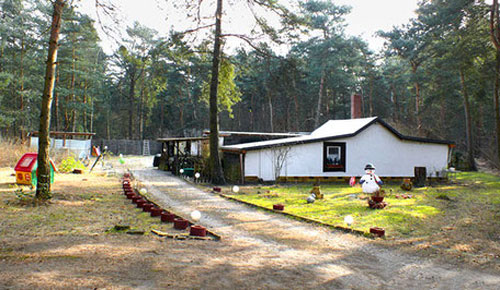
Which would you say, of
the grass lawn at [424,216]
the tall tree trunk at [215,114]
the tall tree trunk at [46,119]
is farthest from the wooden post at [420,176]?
the tall tree trunk at [46,119]

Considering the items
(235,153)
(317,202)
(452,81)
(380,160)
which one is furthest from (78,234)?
(452,81)

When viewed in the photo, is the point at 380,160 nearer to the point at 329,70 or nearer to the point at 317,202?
the point at 317,202

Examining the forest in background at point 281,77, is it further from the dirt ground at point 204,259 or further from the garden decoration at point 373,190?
the garden decoration at point 373,190

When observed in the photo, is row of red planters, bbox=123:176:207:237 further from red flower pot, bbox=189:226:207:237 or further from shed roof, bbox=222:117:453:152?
shed roof, bbox=222:117:453:152

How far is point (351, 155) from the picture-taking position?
1939 centimetres

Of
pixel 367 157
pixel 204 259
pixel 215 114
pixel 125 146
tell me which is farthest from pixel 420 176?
pixel 125 146

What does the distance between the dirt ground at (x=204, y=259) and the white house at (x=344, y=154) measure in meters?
9.26

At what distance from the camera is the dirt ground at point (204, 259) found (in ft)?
13.9

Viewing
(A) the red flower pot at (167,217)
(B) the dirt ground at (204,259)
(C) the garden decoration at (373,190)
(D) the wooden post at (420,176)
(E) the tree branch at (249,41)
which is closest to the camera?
(B) the dirt ground at (204,259)

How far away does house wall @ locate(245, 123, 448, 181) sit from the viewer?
17.8 metres

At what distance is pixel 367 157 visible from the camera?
64.4ft

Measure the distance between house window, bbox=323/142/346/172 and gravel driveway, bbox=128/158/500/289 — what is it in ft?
36.5

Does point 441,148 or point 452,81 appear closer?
point 441,148

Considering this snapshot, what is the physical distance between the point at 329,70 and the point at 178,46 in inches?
934
